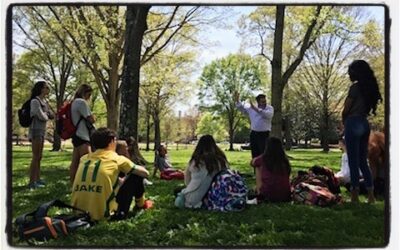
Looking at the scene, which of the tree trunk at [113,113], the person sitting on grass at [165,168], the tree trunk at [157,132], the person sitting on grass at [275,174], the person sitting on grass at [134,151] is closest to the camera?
the person sitting on grass at [275,174]

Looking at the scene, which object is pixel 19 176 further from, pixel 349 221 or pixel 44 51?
pixel 349 221

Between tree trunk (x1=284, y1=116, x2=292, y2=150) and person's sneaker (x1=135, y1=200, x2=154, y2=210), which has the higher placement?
tree trunk (x1=284, y1=116, x2=292, y2=150)

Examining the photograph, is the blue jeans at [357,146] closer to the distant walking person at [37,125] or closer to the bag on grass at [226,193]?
the bag on grass at [226,193]

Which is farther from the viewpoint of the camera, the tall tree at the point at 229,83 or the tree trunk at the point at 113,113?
the tree trunk at the point at 113,113

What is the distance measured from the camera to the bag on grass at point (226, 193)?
198 inches

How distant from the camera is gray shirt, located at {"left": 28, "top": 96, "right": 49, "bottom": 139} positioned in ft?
17.6

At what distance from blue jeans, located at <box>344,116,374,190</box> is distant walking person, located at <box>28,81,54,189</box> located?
2.86 meters

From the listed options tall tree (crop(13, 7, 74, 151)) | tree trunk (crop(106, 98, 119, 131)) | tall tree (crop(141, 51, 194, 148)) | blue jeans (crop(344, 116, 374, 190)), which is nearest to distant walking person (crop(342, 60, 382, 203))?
blue jeans (crop(344, 116, 374, 190))

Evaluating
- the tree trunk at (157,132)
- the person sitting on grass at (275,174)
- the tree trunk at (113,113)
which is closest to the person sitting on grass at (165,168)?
the tree trunk at (157,132)

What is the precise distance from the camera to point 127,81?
599 cm

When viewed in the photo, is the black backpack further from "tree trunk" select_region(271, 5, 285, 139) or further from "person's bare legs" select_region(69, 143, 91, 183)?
"tree trunk" select_region(271, 5, 285, 139)

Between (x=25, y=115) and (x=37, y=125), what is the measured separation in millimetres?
560

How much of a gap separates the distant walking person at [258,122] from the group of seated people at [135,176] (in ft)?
0.88

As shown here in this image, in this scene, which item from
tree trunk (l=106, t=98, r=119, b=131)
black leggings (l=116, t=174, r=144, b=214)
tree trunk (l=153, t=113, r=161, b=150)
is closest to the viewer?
black leggings (l=116, t=174, r=144, b=214)
